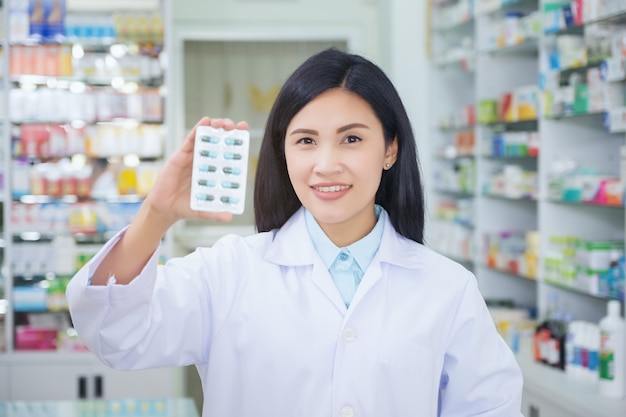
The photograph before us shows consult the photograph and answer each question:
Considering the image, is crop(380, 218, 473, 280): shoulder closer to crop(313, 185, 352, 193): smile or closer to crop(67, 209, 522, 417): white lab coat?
crop(67, 209, 522, 417): white lab coat

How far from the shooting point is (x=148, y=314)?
5.50 feet

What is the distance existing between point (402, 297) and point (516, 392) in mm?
299

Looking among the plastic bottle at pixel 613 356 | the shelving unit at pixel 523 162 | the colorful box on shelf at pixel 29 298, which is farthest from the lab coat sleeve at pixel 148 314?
the colorful box on shelf at pixel 29 298

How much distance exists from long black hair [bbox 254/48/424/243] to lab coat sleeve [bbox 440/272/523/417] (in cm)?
26

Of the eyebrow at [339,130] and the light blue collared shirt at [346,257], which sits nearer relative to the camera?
the eyebrow at [339,130]

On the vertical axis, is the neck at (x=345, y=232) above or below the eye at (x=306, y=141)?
below

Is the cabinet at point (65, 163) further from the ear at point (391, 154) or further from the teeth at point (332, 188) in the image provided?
the teeth at point (332, 188)

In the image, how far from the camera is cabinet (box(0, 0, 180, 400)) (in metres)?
5.41

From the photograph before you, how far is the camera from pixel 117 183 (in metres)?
5.55

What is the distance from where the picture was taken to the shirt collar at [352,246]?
1.89 m

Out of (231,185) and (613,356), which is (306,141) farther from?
(613,356)

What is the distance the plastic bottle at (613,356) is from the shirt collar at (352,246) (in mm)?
1949

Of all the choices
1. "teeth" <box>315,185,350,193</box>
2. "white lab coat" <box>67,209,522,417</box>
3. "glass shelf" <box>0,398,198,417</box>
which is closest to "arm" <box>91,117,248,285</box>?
"white lab coat" <box>67,209,522,417</box>

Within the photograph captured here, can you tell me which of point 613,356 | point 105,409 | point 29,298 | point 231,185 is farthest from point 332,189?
point 29,298
